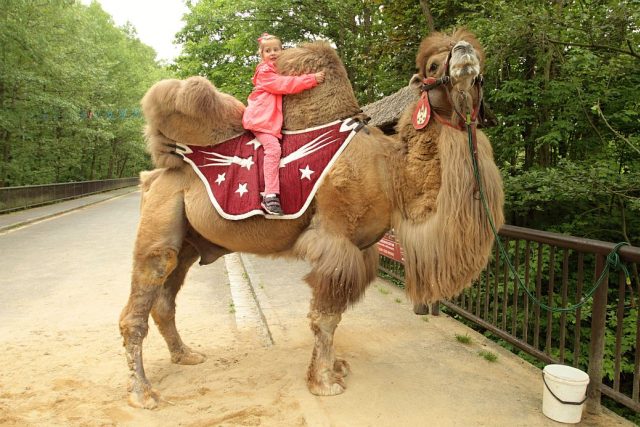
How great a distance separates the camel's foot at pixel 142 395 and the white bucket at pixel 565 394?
114 inches

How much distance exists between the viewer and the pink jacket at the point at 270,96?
343 cm

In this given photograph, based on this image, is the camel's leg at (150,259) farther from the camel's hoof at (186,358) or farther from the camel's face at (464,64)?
the camel's face at (464,64)

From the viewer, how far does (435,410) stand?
334cm

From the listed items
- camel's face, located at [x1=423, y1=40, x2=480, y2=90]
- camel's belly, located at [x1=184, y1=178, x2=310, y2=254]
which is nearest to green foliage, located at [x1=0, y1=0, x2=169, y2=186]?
camel's belly, located at [x1=184, y1=178, x2=310, y2=254]

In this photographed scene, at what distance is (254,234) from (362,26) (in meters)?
12.0

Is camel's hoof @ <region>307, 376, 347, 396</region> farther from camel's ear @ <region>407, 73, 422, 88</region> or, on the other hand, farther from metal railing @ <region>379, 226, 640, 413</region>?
camel's ear @ <region>407, 73, 422, 88</region>

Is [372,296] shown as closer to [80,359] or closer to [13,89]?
[80,359]

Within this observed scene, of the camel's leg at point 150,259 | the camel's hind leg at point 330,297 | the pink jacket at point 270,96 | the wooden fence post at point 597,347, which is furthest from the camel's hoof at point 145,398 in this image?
the wooden fence post at point 597,347

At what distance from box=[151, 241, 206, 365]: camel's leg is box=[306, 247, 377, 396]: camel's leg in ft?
4.37

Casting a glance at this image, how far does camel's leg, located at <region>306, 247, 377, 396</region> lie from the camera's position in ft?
10.6

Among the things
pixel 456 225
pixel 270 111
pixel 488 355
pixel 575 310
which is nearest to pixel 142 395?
pixel 270 111

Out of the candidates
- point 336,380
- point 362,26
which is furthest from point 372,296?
point 362,26

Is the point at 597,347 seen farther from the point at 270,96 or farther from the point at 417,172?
the point at 270,96

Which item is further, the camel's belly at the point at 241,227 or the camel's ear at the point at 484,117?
the camel's belly at the point at 241,227
